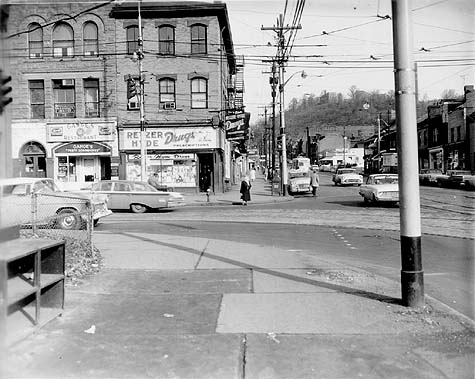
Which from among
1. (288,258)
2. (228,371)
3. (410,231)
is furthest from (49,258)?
(288,258)

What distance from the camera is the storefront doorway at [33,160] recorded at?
33.9 meters

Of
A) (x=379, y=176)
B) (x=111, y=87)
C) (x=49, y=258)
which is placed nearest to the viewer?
(x=49, y=258)

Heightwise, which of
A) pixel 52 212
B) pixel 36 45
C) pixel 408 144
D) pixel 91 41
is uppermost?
pixel 91 41

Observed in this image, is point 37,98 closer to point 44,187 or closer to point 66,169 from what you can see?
point 66,169

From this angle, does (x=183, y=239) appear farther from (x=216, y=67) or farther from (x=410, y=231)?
(x=216, y=67)

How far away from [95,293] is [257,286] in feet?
7.05

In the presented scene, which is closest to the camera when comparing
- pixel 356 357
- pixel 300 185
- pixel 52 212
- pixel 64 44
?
pixel 356 357

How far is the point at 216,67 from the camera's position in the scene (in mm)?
33688

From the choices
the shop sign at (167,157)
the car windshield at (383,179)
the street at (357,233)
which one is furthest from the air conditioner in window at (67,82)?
the car windshield at (383,179)

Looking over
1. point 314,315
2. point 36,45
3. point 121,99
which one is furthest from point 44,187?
point 36,45

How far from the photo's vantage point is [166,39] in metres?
33.4

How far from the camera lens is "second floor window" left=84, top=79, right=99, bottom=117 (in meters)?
33.6

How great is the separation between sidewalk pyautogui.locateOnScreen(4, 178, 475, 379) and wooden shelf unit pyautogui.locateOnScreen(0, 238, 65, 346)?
0.54ft

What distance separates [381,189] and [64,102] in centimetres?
2127
